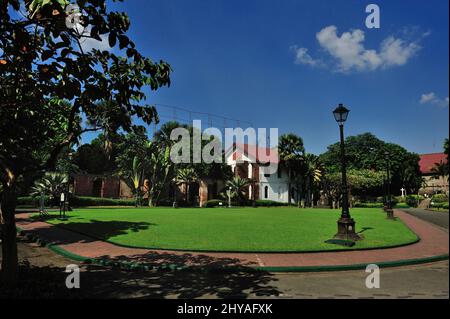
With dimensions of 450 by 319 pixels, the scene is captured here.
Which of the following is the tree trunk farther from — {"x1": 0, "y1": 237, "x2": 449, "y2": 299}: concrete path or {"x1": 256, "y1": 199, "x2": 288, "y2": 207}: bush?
{"x1": 256, "y1": 199, "x2": 288, "y2": 207}: bush

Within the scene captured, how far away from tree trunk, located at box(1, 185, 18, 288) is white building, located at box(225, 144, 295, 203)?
46262mm

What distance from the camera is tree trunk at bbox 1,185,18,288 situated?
6547 millimetres

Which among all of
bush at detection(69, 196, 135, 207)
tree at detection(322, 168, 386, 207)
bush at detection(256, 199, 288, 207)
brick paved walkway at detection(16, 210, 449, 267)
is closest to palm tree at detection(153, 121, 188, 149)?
bush at detection(69, 196, 135, 207)

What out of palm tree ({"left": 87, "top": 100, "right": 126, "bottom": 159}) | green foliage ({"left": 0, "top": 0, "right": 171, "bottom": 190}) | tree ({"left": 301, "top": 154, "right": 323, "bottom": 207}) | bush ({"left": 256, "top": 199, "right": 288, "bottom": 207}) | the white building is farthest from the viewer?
the white building

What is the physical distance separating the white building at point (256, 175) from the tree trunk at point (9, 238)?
46262 mm

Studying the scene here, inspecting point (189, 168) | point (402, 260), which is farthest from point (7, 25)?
point (189, 168)

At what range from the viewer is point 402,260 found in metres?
9.70

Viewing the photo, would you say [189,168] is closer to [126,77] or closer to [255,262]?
[255,262]

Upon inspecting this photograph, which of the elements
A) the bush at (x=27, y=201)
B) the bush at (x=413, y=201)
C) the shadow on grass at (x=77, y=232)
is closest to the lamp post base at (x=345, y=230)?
the shadow on grass at (x=77, y=232)

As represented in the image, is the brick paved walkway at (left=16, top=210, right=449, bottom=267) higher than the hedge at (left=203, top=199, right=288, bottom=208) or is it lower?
higher

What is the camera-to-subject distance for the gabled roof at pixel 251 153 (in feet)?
175

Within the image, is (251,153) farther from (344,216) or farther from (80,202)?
(344,216)

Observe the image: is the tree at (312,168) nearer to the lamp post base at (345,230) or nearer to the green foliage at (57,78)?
the lamp post base at (345,230)

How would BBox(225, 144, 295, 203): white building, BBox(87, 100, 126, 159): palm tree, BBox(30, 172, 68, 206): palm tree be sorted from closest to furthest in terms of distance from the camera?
1. BBox(87, 100, 126, 159): palm tree
2. BBox(30, 172, 68, 206): palm tree
3. BBox(225, 144, 295, 203): white building
